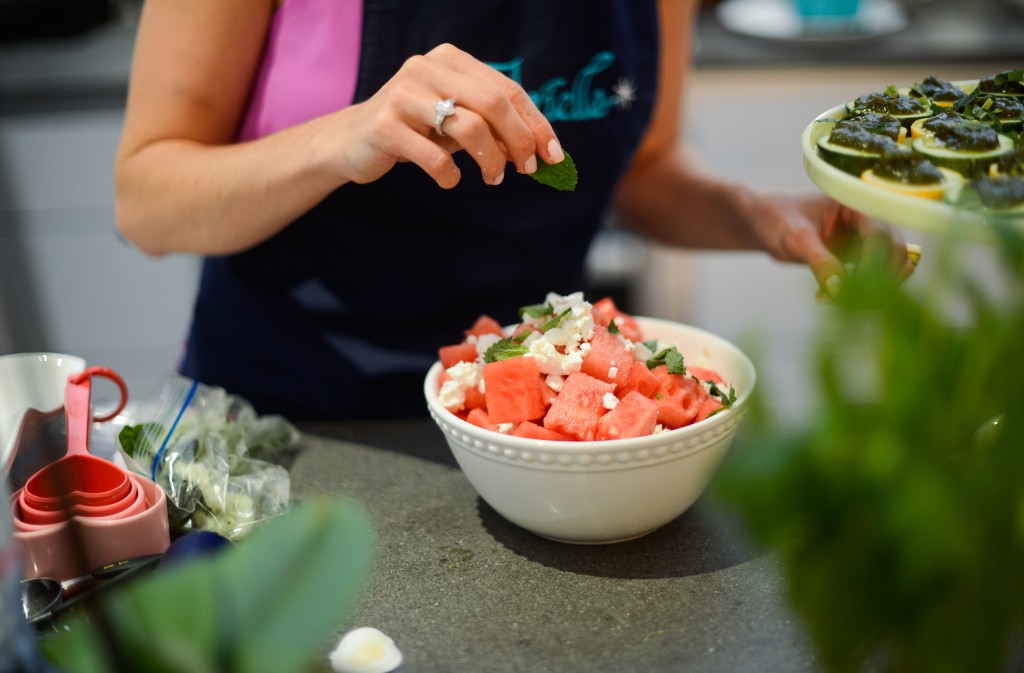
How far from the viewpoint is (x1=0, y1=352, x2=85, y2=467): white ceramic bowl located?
2.79 ft

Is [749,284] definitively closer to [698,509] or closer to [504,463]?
[698,509]

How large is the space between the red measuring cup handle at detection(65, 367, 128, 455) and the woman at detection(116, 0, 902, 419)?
0.24 m

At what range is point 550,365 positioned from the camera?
0.82m

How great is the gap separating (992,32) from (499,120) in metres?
2.07

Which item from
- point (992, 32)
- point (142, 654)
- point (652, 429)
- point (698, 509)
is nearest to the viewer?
point (142, 654)

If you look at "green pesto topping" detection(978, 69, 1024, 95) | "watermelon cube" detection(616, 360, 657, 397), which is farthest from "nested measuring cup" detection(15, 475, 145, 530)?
"green pesto topping" detection(978, 69, 1024, 95)

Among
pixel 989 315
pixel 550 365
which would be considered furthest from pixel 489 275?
pixel 989 315

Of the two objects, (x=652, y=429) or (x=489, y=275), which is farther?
(x=489, y=275)

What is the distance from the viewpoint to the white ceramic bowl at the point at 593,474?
78 cm

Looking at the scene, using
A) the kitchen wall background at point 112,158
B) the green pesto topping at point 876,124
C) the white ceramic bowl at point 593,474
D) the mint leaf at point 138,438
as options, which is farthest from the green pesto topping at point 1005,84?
the kitchen wall background at point 112,158

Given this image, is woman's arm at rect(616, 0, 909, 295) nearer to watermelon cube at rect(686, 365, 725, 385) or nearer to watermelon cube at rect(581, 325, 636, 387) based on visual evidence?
watermelon cube at rect(686, 365, 725, 385)

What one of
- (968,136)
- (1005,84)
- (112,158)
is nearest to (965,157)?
(968,136)

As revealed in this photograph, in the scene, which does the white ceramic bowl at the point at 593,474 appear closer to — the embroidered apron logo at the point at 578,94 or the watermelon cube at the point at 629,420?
the watermelon cube at the point at 629,420

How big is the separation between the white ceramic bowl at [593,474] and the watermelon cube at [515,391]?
1.0 inches
